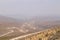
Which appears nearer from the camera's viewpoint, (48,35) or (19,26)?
(19,26)

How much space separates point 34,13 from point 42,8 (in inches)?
9.2

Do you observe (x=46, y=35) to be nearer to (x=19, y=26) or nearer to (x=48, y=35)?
(x=48, y=35)

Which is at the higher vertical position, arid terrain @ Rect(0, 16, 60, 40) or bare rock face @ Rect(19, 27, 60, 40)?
arid terrain @ Rect(0, 16, 60, 40)

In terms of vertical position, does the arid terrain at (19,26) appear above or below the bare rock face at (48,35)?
above

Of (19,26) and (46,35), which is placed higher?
(19,26)

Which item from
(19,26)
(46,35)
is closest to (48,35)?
(46,35)

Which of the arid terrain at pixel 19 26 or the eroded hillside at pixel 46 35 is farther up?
the arid terrain at pixel 19 26

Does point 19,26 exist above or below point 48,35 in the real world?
above

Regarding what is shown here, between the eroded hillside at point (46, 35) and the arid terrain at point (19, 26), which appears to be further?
the eroded hillside at point (46, 35)

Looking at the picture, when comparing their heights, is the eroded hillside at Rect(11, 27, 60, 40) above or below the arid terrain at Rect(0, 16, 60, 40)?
below

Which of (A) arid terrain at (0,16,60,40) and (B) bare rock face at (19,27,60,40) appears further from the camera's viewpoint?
(B) bare rock face at (19,27,60,40)

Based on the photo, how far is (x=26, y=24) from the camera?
10.1 feet

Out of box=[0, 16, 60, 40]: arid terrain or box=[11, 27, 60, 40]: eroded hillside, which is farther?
box=[11, 27, 60, 40]: eroded hillside

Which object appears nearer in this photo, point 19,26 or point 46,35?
point 19,26
